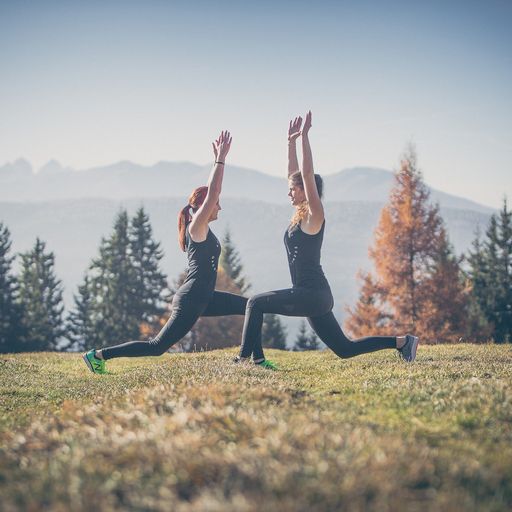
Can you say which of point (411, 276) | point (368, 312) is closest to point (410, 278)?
point (411, 276)

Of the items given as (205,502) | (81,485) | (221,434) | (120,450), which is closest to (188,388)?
(221,434)

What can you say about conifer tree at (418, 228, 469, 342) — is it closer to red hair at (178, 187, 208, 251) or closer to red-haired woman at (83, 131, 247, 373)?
red-haired woman at (83, 131, 247, 373)

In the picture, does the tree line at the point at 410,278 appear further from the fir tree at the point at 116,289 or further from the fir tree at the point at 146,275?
the fir tree at the point at 116,289

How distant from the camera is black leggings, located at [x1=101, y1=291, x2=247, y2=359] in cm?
983

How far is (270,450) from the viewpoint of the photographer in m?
4.38

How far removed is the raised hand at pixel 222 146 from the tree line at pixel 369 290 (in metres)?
26.8

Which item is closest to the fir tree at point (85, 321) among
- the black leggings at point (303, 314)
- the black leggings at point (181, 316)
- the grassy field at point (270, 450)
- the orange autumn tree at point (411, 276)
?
the orange autumn tree at point (411, 276)

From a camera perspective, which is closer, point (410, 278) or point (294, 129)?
point (294, 129)

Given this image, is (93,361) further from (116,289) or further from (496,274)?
(496,274)

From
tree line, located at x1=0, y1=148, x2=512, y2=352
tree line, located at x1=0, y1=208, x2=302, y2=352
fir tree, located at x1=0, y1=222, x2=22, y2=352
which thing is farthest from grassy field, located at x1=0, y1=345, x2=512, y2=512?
fir tree, located at x1=0, y1=222, x2=22, y2=352

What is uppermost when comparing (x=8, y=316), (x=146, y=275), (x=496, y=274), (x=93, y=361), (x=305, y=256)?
(x=496, y=274)

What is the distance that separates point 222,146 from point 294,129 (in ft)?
6.86

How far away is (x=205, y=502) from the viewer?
11.6 feet

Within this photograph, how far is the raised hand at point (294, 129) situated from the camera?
35.4 ft
